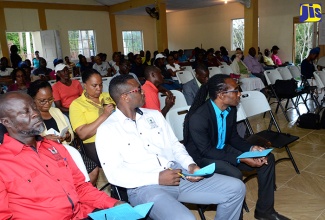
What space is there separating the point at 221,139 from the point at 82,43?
11992mm

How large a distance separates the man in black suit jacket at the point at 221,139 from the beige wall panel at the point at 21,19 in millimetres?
10649

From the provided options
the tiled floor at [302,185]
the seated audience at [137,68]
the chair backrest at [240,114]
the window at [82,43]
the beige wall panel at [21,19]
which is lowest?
the tiled floor at [302,185]

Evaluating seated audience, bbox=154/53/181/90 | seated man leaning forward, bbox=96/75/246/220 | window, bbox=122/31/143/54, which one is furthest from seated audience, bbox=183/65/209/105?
window, bbox=122/31/143/54

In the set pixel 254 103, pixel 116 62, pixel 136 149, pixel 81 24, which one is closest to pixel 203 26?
pixel 81 24

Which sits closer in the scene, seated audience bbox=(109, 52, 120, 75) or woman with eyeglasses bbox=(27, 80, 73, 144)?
woman with eyeglasses bbox=(27, 80, 73, 144)

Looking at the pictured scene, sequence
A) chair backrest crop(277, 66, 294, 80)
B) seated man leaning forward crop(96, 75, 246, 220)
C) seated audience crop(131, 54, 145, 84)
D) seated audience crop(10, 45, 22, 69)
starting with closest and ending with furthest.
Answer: seated man leaning forward crop(96, 75, 246, 220), chair backrest crop(277, 66, 294, 80), seated audience crop(131, 54, 145, 84), seated audience crop(10, 45, 22, 69)

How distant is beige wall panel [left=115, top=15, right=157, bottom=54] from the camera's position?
46.8 ft

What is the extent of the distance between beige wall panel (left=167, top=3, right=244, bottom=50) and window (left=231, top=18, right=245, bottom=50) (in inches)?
7.8

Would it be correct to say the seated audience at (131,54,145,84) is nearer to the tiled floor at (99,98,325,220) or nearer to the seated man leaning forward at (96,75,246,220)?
the tiled floor at (99,98,325,220)

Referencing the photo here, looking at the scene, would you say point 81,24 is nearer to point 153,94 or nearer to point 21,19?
point 21,19

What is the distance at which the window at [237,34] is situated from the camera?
12886 mm

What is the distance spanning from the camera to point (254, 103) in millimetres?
3174

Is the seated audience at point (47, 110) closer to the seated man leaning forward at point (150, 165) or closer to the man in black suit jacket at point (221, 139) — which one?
the seated man leaning forward at point (150, 165)

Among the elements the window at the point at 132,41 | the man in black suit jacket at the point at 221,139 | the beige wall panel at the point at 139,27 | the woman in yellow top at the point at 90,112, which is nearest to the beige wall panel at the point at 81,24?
the beige wall panel at the point at 139,27
